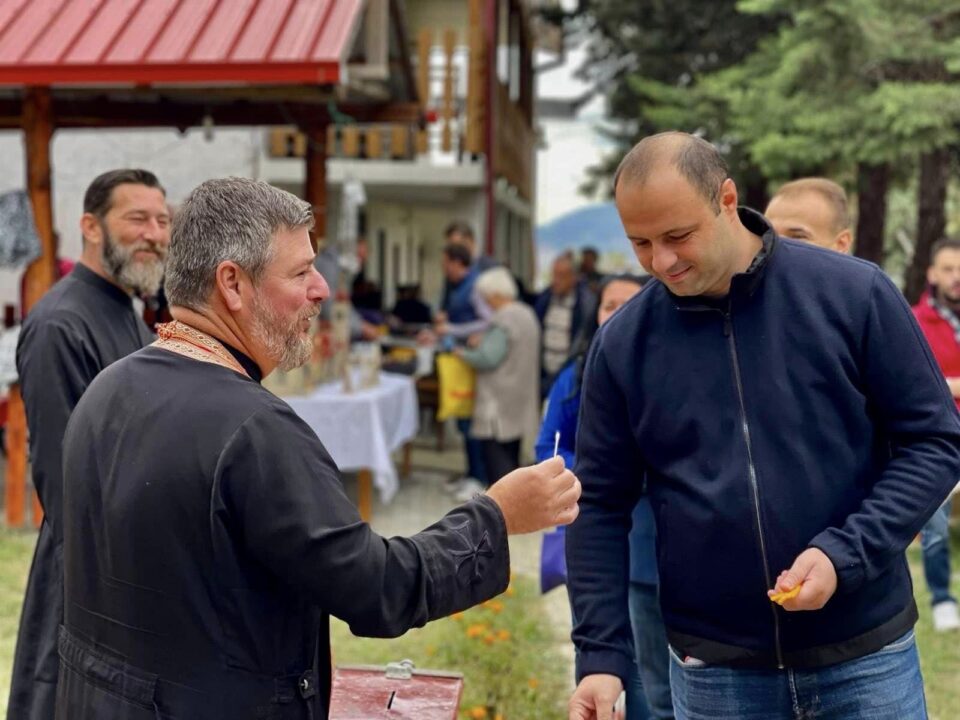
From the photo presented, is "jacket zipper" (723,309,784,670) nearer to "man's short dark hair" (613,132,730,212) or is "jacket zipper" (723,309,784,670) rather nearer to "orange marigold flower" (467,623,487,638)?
"man's short dark hair" (613,132,730,212)

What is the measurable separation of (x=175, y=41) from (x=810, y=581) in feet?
20.9

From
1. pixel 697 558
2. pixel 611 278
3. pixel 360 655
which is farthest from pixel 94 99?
pixel 697 558

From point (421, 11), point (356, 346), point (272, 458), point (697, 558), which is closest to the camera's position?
point (272, 458)

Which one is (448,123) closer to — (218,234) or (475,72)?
(475,72)

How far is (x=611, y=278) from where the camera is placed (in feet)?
13.1

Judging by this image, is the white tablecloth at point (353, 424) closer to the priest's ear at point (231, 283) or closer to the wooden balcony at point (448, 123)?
the wooden balcony at point (448, 123)

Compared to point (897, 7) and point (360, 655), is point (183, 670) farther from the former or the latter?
point (897, 7)

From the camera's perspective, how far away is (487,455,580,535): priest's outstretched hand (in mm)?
2217

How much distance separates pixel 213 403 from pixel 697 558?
104 cm

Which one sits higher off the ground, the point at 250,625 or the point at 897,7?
the point at 897,7

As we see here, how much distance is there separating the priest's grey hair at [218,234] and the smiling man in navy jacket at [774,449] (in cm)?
75

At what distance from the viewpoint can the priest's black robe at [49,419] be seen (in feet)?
10.8

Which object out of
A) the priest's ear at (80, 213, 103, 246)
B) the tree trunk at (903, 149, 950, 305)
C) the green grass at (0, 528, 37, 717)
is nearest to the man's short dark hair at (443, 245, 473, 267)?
the green grass at (0, 528, 37, 717)

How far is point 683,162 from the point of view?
7.84 ft
